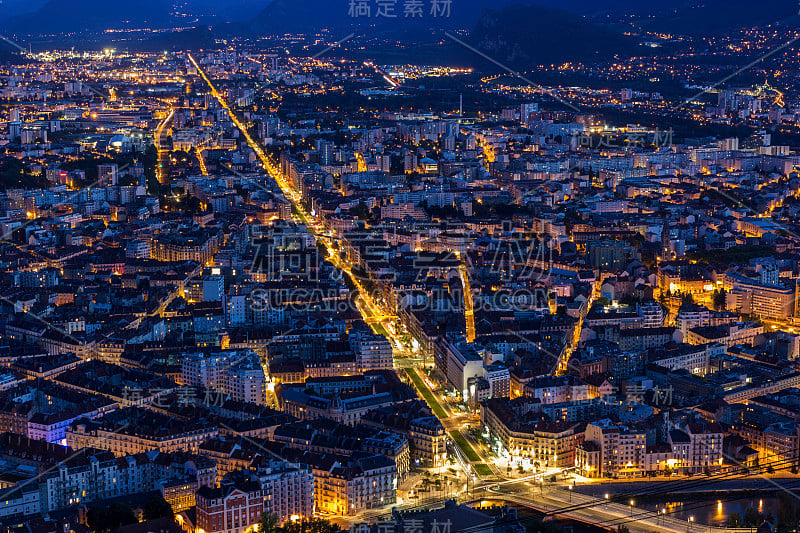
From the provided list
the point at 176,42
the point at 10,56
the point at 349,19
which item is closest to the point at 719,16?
the point at 349,19

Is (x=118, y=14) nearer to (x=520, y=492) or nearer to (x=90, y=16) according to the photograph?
(x=90, y=16)

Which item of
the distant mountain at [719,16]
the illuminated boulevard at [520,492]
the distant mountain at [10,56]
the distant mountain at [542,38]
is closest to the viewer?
the illuminated boulevard at [520,492]

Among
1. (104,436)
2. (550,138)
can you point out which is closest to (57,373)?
(104,436)

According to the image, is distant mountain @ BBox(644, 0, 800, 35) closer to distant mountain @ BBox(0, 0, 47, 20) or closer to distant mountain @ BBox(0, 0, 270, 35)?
distant mountain @ BBox(0, 0, 270, 35)

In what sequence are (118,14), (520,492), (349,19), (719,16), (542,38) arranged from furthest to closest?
(118,14)
(349,19)
(719,16)
(542,38)
(520,492)

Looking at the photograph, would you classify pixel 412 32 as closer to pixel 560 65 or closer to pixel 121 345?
pixel 560 65

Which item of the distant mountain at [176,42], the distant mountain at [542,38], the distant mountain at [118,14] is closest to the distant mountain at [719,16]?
the distant mountain at [542,38]

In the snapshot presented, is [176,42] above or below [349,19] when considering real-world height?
below

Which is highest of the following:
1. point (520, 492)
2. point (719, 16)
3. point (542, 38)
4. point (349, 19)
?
point (349, 19)

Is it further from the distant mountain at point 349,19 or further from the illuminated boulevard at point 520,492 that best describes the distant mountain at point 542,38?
the illuminated boulevard at point 520,492
